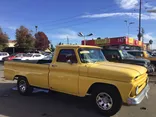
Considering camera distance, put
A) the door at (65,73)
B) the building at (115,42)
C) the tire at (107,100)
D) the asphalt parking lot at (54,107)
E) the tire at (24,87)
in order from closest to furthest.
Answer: the tire at (107,100) → the asphalt parking lot at (54,107) → the door at (65,73) → the tire at (24,87) → the building at (115,42)

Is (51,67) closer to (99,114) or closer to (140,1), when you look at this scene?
(99,114)

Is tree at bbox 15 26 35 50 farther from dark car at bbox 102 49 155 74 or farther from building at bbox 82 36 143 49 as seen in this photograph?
dark car at bbox 102 49 155 74

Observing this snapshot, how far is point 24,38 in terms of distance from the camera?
51844mm

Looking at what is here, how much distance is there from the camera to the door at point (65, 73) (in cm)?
654

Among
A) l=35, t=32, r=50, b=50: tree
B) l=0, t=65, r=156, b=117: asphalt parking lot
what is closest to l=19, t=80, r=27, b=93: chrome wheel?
l=0, t=65, r=156, b=117: asphalt parking lot

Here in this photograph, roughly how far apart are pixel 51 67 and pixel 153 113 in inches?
134

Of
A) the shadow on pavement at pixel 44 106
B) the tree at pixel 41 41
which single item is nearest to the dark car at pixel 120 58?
the shadow on pavement at pixel 44 106

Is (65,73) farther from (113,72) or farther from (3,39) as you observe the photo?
(3,39)

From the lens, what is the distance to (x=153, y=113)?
6.27m

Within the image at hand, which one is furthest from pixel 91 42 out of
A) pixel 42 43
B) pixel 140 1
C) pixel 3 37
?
pixel 42 43

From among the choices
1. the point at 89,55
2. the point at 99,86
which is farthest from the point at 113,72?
the point at 89,55

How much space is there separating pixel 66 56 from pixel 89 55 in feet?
2.40

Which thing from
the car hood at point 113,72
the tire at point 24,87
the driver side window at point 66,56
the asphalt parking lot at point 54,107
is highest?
the driver side window at point 66,56

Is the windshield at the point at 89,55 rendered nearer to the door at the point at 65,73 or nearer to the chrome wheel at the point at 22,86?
the door at the point at 65,73
